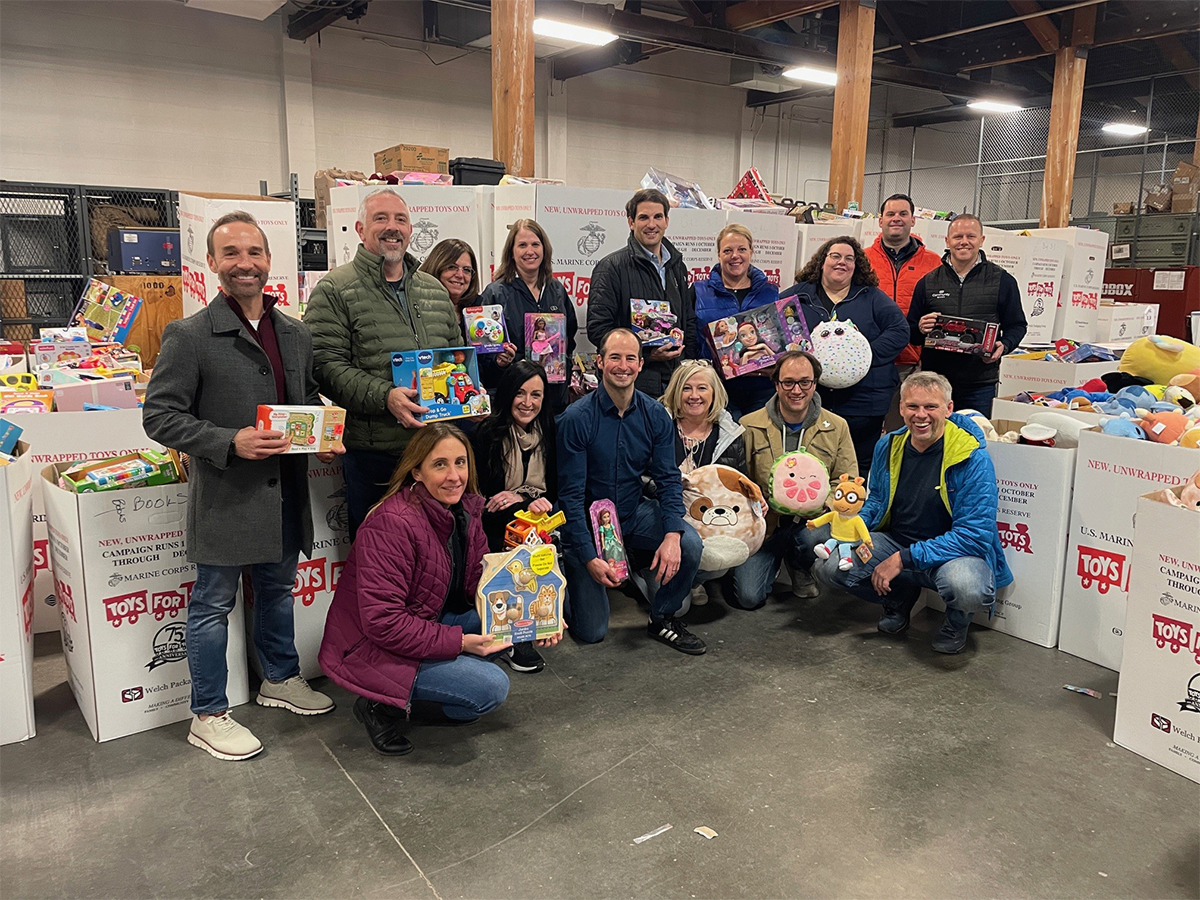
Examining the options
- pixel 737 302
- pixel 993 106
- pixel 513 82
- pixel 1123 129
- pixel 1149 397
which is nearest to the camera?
pixel 1149 397

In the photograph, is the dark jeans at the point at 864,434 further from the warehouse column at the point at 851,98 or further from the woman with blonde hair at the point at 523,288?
the warehouse column at the point at 851,98

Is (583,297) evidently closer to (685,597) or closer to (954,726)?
(685,597)

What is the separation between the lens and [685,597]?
11.3ft

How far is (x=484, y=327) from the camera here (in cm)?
339

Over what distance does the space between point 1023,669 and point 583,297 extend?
2.70 meters

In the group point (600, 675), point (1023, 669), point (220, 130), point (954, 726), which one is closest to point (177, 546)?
point (600, 675)

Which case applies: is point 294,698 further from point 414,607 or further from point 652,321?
point 652,321

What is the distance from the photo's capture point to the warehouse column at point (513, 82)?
5.82 meters

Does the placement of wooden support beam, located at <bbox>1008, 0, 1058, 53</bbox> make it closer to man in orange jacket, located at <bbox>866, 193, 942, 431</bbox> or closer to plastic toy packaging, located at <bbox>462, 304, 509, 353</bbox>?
man in orange jacket, located at <bbox>866, 193, 942, 431</bbox>

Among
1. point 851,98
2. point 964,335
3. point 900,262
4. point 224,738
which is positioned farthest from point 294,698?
point 851,98

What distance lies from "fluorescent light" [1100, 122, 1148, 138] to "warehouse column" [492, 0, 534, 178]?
12111 millimetres

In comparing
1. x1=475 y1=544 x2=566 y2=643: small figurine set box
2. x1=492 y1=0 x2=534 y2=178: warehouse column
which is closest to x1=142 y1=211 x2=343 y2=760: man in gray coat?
x1=475 y1=544 x2=566 y2=643: small figurine set box

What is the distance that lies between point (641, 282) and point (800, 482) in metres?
1.14

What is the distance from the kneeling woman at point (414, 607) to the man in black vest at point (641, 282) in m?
1.37
